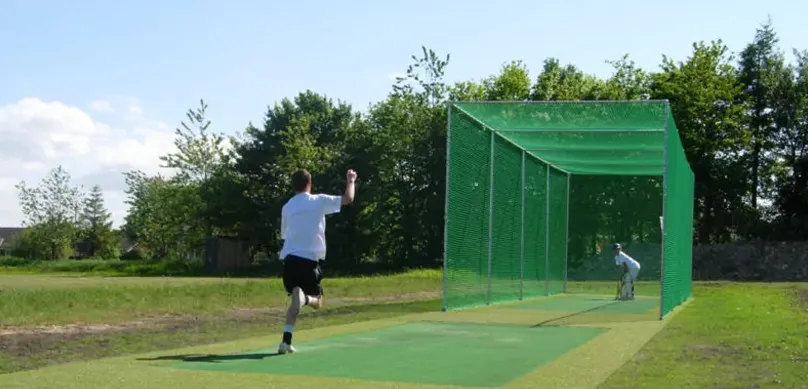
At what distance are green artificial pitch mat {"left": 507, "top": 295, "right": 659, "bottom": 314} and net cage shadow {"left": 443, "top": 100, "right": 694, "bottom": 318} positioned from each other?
143mm

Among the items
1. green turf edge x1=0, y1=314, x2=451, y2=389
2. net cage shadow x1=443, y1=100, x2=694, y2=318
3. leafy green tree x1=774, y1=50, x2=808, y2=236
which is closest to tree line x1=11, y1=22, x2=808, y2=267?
leafy green tree x1=774, y1=50, x2=808, y2=236

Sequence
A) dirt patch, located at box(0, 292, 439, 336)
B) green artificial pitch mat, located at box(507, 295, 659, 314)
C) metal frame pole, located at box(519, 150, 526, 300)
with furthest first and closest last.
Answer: metal frame pole, located at box(519, 150, 526, 300)
green artificial pitch mat, located at box(507, 295, 659, 314)
dirt patch, located at box(0, 292, 439, 336)

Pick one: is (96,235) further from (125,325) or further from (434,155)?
(125,325)

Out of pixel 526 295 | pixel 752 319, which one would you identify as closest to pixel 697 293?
pixel 526 295

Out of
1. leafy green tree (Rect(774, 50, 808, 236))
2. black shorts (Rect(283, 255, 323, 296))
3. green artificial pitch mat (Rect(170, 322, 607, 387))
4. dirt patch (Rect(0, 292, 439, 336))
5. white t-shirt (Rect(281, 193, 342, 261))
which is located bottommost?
dirt patch (Rect(0, 292, 439, 336))

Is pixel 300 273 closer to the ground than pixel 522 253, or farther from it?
closer to the ground

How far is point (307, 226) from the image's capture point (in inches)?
327

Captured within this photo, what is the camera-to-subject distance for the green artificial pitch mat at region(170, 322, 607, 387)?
7.29m

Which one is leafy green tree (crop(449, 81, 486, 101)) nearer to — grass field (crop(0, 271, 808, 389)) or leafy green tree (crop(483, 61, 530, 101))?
leafy green tree (crop(483, 61, 530, 101))

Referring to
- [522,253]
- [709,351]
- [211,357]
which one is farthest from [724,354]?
[522,253]

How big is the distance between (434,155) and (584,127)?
94.9 ft

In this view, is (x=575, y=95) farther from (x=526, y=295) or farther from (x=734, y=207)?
(x=526, y=295)

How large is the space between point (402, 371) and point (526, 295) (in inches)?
564

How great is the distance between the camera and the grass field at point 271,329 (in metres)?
7.68
